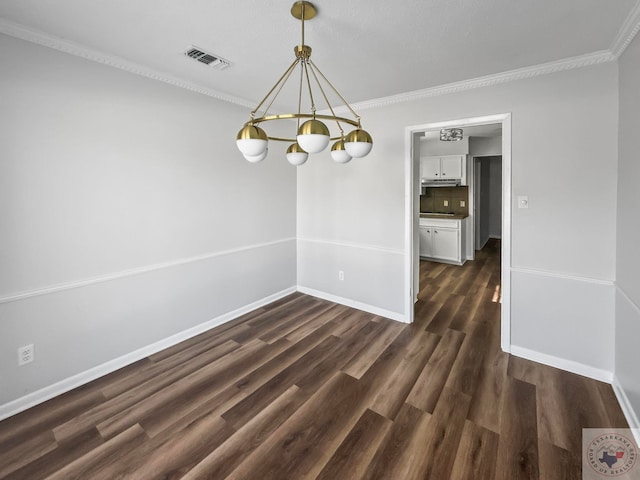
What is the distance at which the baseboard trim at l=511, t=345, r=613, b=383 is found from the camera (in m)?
2.48

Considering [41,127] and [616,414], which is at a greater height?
[41,127]

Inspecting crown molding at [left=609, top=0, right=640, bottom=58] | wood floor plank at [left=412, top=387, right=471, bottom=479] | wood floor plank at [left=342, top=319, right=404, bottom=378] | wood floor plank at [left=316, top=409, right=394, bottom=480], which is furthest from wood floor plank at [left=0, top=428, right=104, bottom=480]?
crown molding at [left=609, top=0, right=640, bottom=58]

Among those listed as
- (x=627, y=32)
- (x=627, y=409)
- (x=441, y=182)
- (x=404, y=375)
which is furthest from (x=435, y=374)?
(x=441, y=182)

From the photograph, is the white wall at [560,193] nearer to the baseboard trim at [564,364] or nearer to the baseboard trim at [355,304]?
the baseboard trim at [564,364]

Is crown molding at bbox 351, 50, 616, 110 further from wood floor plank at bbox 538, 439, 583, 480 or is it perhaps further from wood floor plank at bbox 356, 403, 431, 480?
wood floor plank at bbox 356, 403, 431, 480

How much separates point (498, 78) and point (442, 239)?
3960 millimetres

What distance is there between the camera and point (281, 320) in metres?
3.67

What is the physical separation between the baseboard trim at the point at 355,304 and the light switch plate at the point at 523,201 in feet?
5.61

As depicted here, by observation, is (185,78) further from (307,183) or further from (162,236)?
(307,183)

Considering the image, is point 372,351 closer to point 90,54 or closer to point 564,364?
point 564,364

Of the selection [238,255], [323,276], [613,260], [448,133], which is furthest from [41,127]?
[448,133]

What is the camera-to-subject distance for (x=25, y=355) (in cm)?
219

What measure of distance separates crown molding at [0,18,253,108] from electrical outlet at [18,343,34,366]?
213cm

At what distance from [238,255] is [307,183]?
1.44 meters
